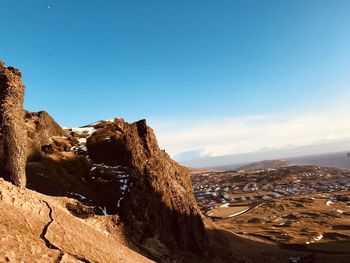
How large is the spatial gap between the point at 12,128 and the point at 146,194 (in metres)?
22.4

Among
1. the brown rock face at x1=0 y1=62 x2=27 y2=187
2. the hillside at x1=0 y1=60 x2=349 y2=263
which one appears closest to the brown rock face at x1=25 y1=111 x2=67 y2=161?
the hillside at x1=0 y1=60 x2=349 y2=263

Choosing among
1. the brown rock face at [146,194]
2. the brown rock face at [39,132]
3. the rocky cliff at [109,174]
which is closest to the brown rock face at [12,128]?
the rocky cliff at [109,174]

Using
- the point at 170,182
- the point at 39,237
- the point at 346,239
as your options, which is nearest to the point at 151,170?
the point at 170,182

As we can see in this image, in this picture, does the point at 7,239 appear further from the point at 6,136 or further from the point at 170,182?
the point at 170,182

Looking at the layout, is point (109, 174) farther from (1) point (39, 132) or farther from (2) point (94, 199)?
(1) point (39, 132)

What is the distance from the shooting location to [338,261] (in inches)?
2530

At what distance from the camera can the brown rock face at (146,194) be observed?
4219 centimetres

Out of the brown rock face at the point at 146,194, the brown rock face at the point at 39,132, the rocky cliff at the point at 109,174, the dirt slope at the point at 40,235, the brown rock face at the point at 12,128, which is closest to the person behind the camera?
the dirt slope at the point at 40,235

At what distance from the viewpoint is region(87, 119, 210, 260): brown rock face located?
138 ft

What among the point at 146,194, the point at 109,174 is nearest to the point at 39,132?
the point at 109,174

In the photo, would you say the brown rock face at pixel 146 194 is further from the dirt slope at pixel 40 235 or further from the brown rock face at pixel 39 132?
the dirt slope at pixel 40 235

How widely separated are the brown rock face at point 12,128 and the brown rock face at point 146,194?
51.2 ft

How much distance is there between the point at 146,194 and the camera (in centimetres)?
4631

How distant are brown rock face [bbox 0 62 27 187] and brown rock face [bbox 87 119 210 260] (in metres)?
15.6
